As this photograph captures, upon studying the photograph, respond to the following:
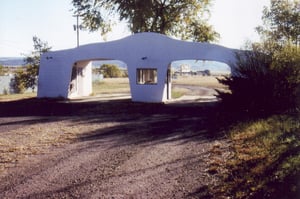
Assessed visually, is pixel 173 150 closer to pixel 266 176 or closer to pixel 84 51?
pixel 266 176

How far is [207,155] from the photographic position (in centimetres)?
952

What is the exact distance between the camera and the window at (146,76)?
23719 mm

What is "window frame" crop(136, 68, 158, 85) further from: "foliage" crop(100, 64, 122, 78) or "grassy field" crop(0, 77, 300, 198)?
"foliage" crop(100, 64, 122, 78)

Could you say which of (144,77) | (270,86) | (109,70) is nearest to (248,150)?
(270,86)

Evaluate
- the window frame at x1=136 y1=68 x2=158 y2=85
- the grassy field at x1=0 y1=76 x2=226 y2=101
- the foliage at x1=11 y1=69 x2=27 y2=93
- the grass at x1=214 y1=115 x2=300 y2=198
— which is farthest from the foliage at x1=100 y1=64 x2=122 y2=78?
the grass at x1=214 y1=115 x2=300 y2=198

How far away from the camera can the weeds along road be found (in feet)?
22.7

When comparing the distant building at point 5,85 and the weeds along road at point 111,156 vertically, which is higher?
the distant building at point 5,85

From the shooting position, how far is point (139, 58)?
2334 cm

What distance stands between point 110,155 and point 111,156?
0.41ft

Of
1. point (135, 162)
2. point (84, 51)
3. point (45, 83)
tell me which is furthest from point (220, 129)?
point (45, 83)

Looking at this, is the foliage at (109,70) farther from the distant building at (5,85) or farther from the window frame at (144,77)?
the window frame at (144,77)

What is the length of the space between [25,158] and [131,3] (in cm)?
2922

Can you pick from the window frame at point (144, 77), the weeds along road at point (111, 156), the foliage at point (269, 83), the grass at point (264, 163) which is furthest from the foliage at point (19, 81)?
the grass at point (264, 163)

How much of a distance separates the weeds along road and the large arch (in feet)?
19.2
